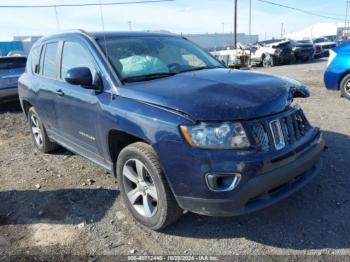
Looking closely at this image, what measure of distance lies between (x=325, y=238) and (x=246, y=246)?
70 centimetres

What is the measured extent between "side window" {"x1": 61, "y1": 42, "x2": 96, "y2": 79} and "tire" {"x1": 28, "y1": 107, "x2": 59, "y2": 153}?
1505 millimetres

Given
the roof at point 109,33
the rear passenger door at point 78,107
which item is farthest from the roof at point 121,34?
the rear passenger door at point 78,107

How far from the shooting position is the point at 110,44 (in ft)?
12.7

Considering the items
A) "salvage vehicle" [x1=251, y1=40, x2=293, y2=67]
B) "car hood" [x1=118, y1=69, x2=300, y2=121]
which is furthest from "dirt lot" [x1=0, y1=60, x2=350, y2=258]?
"salvage vehicle" [x1=251, y1=40, x2=293, y2=67]

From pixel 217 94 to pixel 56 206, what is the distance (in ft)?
7.71

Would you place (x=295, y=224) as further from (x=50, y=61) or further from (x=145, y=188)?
(x=50, y=61)

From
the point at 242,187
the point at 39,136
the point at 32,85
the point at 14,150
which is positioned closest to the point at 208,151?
the point at 242,187

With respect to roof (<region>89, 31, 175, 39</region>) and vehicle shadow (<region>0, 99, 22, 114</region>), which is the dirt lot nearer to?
roof (<region>89, 31, 175, 39</region>)

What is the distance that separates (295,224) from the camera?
3309 millimetres

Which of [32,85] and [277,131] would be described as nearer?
[277,131]

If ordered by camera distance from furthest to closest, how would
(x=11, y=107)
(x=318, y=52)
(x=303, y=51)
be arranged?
(x=318, y=52) → (x=303, y=51) → (x=11, y=107)

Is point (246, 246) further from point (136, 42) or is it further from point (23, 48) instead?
point (23, 48)

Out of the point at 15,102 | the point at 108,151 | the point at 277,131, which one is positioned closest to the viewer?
the point at 277,131

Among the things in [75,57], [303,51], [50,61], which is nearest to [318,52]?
[303,51]
